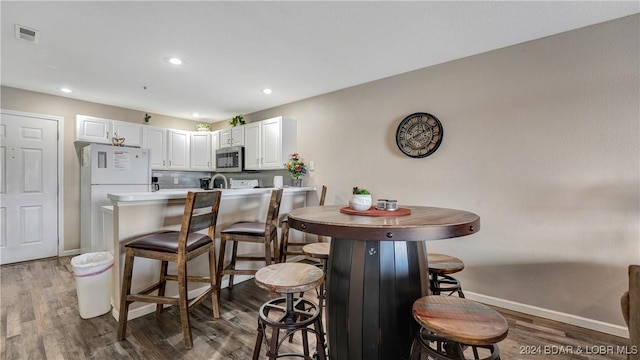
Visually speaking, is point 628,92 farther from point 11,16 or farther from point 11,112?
point 11,112

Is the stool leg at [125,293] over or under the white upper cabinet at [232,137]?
under

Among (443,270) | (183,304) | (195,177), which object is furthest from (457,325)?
(195,177)

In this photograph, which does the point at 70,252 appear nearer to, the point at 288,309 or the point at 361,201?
the point at 288,309

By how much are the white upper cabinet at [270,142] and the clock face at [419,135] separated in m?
1.64

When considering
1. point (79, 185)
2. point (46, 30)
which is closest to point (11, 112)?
point (79, 185)

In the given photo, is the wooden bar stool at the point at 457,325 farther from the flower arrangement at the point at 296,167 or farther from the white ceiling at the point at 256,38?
the flower arrangement at the point at 296,167

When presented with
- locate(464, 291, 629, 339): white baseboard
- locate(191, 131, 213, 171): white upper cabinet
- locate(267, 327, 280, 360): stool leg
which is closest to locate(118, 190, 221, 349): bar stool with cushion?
locate(267, 327, 280, 360): stool leg

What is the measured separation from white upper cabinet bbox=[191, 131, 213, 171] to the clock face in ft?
12.2

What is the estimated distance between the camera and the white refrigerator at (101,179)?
355 cm

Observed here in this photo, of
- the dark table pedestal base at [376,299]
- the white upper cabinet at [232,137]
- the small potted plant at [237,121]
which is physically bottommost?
the dark table pedestal base at [376,299]

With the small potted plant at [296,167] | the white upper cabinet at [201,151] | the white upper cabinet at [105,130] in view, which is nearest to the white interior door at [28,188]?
the white upper cabinet at [105,130]

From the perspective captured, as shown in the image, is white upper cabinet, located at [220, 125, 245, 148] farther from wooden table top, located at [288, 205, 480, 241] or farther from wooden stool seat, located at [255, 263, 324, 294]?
wooden table top, located at [288, 205, 480, 241]

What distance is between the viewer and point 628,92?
1978mm

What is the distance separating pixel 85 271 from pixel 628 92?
4246 millimetres
